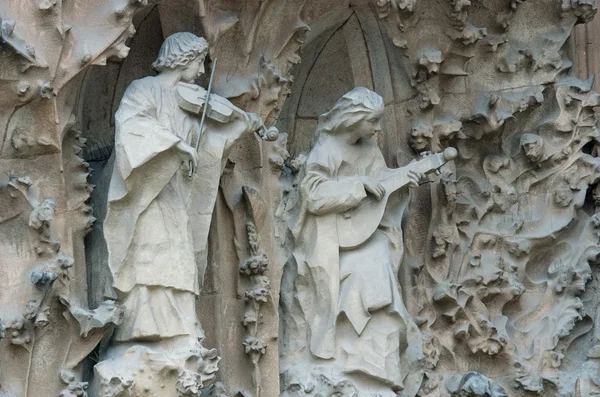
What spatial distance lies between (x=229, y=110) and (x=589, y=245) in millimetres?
2416

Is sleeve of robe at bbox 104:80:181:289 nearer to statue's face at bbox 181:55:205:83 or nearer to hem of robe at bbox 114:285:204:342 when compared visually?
hem of robe at bbox 114:285:204:342

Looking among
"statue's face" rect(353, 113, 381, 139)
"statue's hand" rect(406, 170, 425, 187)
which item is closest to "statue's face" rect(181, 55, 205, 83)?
"statue's face" rect(353, 113, 381, 139)

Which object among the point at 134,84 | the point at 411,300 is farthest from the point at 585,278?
the point at 134,84

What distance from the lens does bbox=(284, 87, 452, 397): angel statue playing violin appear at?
10312mm

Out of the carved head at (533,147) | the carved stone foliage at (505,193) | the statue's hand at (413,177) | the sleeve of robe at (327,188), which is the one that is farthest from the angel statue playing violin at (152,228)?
the carved head at (533,147)

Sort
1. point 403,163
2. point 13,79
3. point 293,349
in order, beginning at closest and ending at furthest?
point 13,79
point 293,349
point 403,163

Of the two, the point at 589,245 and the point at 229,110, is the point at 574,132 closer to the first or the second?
the point at 589,245

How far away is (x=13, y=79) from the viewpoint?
370 inches

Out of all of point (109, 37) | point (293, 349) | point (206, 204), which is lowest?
point (293, 349)

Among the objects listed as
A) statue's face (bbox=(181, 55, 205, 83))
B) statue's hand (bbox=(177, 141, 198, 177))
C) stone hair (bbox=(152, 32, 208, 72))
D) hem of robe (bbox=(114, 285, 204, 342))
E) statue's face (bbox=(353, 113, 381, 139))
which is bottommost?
hem of robe (bbox=(114, 285, 204, 342))

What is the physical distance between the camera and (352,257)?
412 inches

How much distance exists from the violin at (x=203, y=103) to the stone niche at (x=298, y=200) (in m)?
0.02

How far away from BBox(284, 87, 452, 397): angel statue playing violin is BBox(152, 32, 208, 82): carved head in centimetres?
93

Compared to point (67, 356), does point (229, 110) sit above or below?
above
